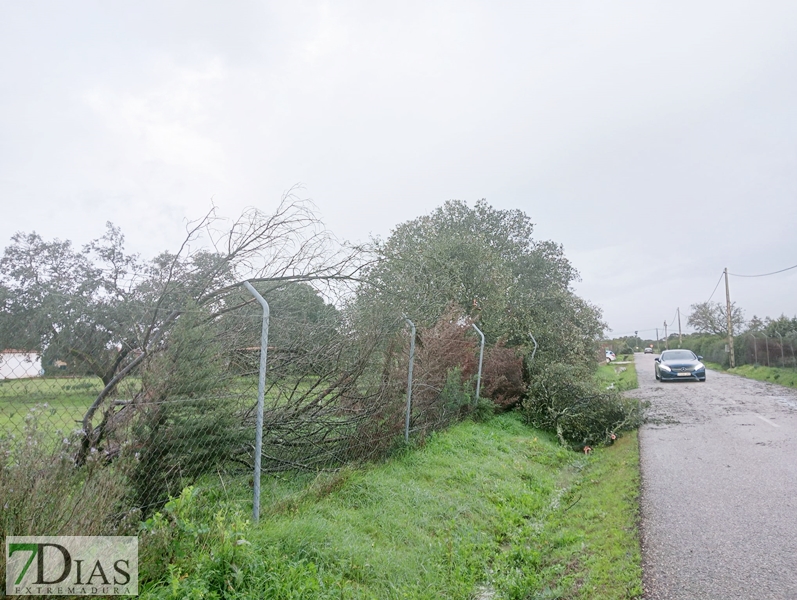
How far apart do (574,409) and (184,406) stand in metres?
8.39

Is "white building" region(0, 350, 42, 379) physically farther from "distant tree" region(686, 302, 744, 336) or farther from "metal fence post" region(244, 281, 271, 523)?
"distant tree" region(686, 302, 744, 336)

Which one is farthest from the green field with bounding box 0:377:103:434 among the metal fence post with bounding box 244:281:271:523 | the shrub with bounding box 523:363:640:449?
the shrub with bounding box 523:363:640:449

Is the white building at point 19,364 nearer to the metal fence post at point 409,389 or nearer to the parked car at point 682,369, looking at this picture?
the metal fence post at point 409,389

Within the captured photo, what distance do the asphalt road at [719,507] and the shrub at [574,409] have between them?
1.88 ft

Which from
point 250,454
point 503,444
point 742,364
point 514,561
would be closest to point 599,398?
point 503,444

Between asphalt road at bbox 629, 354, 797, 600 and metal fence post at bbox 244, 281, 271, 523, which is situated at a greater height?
metal fence post at bbox 244, 281, 271, 523

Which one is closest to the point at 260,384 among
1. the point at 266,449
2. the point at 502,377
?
the point at 266,449

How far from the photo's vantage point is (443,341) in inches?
323

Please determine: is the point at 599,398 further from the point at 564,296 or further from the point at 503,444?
the point at 564,296

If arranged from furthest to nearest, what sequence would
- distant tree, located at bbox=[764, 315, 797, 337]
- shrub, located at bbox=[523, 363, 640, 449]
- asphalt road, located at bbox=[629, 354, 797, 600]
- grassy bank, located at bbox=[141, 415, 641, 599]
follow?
distant tree, located at bbox=[764, 315, 797, 337] < shrub, located at bbox=[523, 363, 640, 449] < asphalt road, located at bbox=[629, 354, 797, 600] < grassy bank, located at bbox=[141, 415, 641, 599]

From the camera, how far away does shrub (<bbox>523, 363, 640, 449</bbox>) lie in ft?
31.8

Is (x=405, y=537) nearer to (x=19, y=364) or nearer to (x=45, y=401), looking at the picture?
(x=45, y=401)

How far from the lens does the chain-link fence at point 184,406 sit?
2568 millimetres

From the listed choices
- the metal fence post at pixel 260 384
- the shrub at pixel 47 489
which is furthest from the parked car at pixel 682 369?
the shrub at pixel 47 489
